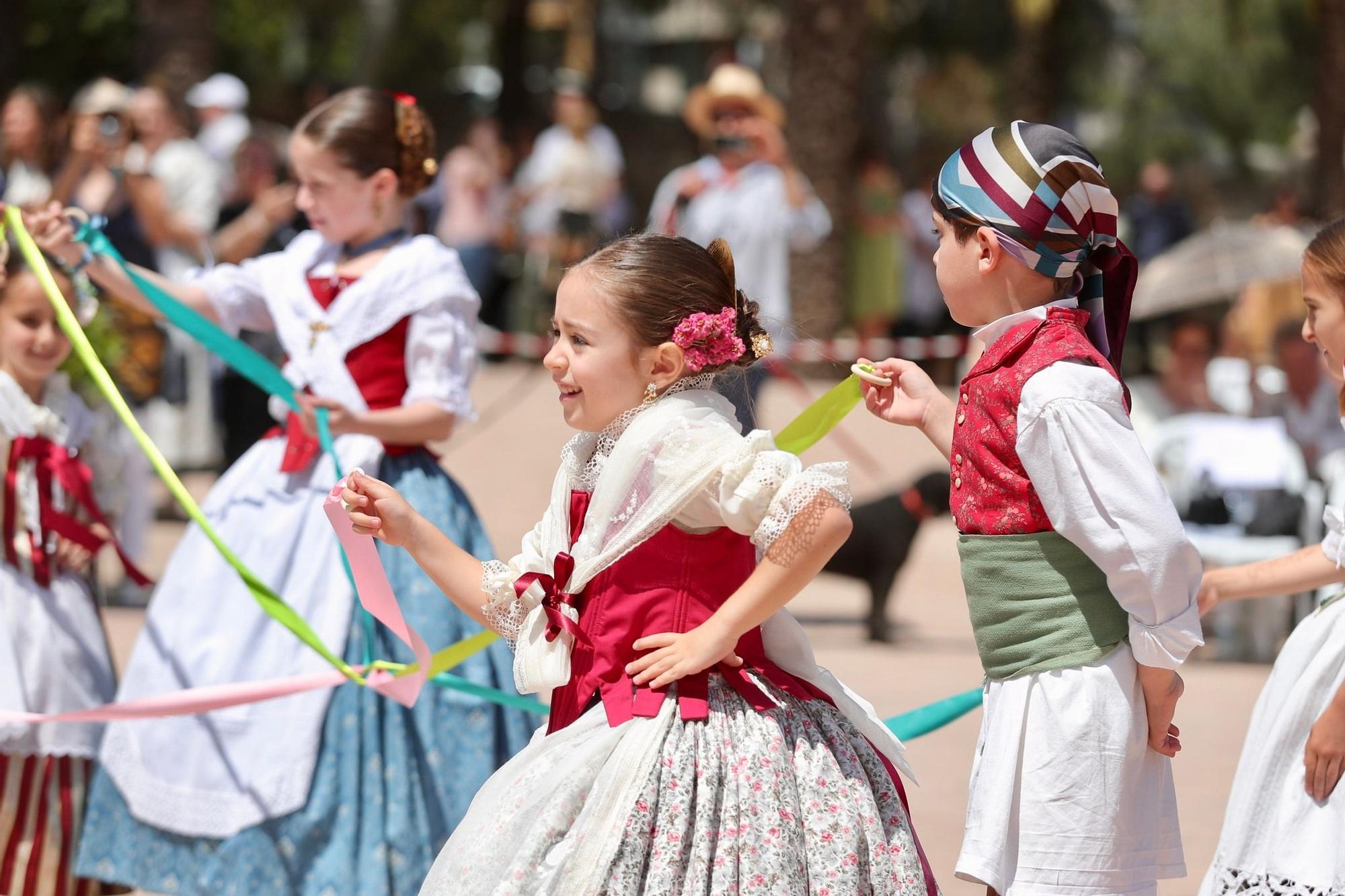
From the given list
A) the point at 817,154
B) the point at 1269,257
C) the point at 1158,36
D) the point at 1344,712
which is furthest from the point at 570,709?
the point at 1158,36

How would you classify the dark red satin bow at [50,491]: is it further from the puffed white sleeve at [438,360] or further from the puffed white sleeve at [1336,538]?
the puffed white sleeve at [1336,538]

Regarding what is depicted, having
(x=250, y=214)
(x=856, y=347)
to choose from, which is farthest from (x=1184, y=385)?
(x=250, y=214)

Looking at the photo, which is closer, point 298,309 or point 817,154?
point 298,309

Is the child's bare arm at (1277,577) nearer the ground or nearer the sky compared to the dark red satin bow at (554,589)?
nearer the ground

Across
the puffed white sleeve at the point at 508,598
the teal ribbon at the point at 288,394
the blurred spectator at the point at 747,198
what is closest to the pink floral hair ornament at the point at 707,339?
the puffed white sleeve at the point at 508,598

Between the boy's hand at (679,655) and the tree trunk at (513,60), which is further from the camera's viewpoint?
the tree trunk at (513,60)

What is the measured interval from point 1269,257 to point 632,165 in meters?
15.7

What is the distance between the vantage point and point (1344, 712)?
3025 millimetres

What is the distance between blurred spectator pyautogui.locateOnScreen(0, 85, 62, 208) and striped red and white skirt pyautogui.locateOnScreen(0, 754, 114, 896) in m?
5.24

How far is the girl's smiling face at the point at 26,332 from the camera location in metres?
4.17

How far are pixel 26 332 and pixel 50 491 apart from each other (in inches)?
14.8

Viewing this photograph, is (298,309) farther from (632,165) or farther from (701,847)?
(632,165)

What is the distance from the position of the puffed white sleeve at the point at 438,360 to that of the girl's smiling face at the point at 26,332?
2.76 feet

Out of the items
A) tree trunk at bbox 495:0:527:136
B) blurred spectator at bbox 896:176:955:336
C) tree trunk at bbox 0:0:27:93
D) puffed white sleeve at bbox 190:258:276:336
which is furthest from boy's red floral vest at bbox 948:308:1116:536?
tree trunk at bbox 495:0:527:136
